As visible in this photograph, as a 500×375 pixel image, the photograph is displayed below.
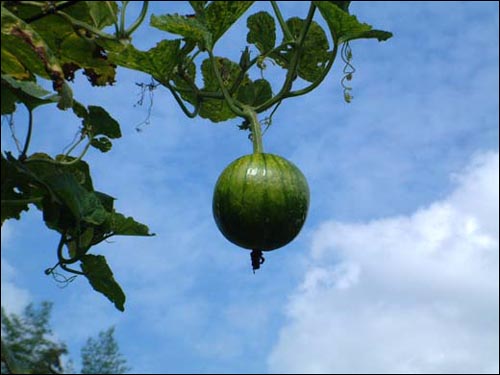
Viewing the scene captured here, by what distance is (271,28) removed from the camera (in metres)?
2.81

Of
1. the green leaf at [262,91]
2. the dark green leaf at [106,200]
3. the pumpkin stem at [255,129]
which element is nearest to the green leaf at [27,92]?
the dark green leaf at [106,200]

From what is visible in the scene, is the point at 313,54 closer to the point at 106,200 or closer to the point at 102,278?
the point at 106,200

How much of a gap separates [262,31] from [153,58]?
0.60m

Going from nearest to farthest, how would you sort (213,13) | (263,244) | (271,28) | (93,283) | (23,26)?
(23,26) → (213,13) → (263,244) → (93,283) → (271,28)

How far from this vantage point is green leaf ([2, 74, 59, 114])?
2046mm

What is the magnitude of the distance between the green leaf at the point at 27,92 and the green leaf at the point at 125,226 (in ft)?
1.40

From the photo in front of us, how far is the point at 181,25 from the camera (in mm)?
2219

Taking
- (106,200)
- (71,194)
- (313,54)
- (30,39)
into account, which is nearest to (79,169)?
(106,200)

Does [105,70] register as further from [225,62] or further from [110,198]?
[225,62]

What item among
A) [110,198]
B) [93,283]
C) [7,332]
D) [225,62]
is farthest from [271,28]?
[7,332]

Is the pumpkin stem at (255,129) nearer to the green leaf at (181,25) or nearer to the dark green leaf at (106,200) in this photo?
the green leaf at (181,25)

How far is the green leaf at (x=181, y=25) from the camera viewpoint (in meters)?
2.22

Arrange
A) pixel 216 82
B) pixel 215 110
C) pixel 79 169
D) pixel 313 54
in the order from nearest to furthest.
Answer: pixel 79 169
pixel 313 54
pixel 216 82
pixel 215 110

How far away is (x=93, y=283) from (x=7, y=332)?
32167mm
